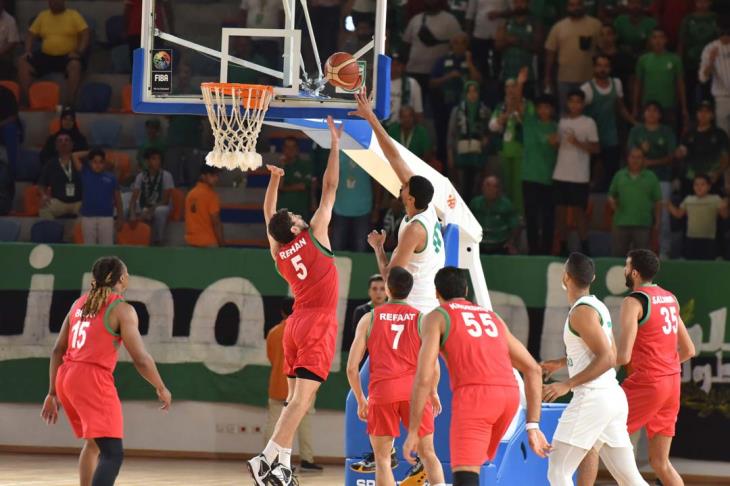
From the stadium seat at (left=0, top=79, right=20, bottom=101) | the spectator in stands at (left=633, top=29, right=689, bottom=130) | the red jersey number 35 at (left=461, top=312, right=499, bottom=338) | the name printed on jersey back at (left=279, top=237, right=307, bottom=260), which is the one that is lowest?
the red jersey number 35 at (left=461, top=312, right=499, bottom=338)

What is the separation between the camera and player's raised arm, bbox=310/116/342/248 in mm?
9469

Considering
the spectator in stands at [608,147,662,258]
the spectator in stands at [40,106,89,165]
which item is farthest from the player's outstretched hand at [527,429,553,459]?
the spectator in stands at [40,106,89,165]

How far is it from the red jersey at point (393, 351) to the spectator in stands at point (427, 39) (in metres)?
8.28

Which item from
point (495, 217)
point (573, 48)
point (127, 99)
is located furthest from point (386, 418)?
point (127, 99)

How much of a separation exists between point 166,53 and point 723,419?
7143 millimetres

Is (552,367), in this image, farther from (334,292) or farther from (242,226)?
(242,226)

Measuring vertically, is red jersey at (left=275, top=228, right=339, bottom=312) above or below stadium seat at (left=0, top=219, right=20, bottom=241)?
above

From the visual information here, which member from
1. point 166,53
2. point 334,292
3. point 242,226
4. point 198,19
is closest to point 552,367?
point 334,292

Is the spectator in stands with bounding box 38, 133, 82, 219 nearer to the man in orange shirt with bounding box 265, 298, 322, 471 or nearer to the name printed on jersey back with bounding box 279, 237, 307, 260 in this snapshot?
the man in orange shirt with bounding box 265, 298, 322, 471

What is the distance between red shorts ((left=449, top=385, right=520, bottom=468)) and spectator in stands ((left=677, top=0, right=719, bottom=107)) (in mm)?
9421

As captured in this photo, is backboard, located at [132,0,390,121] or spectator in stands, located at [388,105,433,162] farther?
spectator in stands, located at [388,105,433,162]

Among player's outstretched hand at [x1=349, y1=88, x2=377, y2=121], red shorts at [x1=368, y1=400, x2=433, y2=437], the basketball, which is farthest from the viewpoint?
the basketball

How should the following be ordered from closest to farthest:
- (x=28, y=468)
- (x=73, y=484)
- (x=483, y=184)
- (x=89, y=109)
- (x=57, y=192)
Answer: (x=73, y=484), (x=28, y=468), (x=483, y=184), (x=57, y=192), (x=89, y=109)

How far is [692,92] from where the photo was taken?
16531mm
